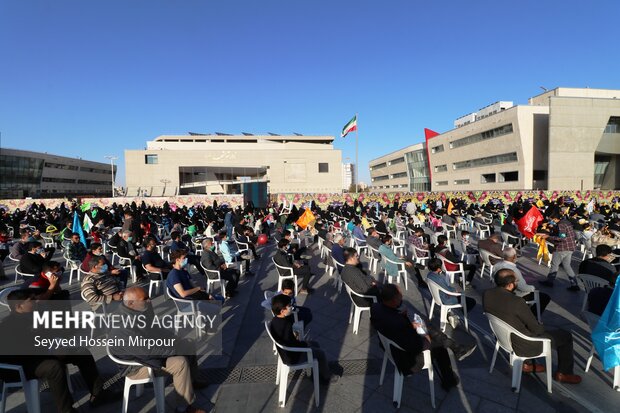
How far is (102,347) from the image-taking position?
4980mm

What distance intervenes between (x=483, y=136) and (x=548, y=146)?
29.2 ft

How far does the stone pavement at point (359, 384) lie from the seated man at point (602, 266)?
947 mm

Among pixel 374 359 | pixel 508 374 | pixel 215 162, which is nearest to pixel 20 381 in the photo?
pixel 374 359

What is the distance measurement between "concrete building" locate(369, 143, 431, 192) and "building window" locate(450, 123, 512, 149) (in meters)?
11.9

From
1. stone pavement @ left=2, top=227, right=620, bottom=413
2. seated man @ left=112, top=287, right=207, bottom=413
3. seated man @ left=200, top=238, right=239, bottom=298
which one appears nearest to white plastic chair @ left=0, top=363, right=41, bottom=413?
stone pavement @ left=2, top=227, right=620, bottom=413

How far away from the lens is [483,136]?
159ft

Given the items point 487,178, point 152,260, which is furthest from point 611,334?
point 487,178

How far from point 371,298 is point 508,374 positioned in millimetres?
2042

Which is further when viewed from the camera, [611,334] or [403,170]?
[403,170]

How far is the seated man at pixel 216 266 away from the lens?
6895mm

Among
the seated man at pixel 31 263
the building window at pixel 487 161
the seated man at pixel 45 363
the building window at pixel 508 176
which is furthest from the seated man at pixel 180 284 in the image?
the building window at pixel 508 176

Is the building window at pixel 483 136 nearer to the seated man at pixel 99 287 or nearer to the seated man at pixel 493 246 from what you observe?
the seated man at pixel 493 246

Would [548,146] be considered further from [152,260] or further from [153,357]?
[153,357]

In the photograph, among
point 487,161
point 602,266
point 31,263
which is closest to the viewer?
point 602,266
